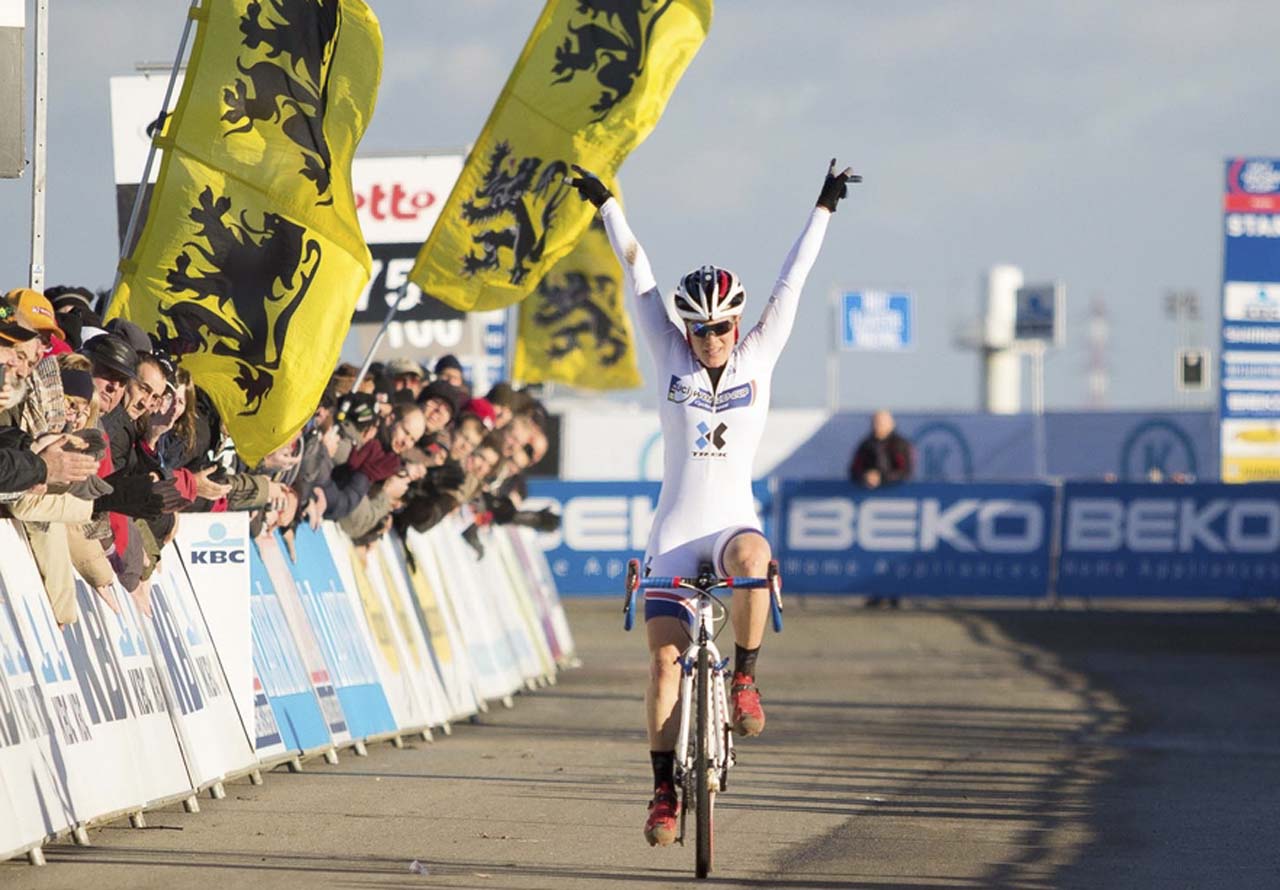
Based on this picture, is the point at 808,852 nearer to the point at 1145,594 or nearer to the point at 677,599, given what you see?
the point at 677,599

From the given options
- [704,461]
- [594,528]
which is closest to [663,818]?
[704,461]

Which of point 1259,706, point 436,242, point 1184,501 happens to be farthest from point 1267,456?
point 436,242

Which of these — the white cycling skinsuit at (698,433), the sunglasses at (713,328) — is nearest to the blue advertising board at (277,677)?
the white cycling skinsuit at (698,433)

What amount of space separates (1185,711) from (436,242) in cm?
644

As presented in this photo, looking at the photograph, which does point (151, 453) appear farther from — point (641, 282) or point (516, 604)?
point (516, 604)

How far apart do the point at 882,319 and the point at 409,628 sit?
5757 cm

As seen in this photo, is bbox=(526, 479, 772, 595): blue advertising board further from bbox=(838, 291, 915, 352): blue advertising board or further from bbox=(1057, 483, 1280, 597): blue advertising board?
bbox=(838, 291, 915, 352): blue advertising board

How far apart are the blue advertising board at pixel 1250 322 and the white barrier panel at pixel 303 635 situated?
1919 cm

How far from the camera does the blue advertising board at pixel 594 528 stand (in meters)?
31.9

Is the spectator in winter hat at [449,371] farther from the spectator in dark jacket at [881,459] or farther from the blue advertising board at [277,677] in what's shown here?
the spectator in dark jacket at [881,459]

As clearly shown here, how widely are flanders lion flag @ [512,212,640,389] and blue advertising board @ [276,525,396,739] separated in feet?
39.8

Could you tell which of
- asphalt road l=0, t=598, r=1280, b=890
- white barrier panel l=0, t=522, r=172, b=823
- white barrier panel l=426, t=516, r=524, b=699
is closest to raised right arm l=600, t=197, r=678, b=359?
asphalt road l=0, t=598, r=1280, b=890

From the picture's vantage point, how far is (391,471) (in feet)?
49.6

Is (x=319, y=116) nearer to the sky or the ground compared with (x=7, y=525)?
nearer to the sky
